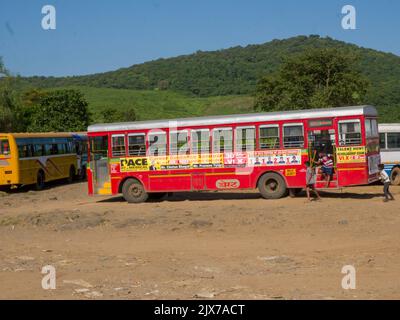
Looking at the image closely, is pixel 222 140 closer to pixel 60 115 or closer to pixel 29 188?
pixel 29 188

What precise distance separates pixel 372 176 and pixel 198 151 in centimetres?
565

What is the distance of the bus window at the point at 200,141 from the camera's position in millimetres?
19719

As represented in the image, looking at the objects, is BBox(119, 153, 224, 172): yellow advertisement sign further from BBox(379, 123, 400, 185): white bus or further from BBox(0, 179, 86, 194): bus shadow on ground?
BBox(0, 179, 86, 194): bus shadow on ground

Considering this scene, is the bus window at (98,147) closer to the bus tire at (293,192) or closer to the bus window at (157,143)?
the bus window at (157,143)

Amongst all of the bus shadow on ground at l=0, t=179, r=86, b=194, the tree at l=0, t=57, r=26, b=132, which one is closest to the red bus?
the bus shadow on ground at l=0, t=179, r=86, b=194

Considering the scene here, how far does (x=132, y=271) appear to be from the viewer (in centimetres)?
1066

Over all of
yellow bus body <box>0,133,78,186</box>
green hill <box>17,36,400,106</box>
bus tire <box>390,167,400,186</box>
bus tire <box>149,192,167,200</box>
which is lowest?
bus tire <box>149,192,167,200</box>

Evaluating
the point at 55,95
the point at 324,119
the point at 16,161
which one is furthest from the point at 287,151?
the point at 55,95

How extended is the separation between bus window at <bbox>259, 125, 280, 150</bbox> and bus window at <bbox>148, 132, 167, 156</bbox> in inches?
130

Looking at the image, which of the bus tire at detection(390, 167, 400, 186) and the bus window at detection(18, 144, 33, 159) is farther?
the bus window at detection(18, 144, 33, 159)

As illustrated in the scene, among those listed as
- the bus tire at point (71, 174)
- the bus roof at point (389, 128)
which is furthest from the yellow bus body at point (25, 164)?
the bus roof at point (389, 128)

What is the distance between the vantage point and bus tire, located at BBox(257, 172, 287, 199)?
19188mm

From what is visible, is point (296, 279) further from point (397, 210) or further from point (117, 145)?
point (117, 145)

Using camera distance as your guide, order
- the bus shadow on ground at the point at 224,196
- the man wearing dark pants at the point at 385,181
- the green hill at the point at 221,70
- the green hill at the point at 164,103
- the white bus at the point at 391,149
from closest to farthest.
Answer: the man wearing dark pants at the point at 385,181 → the bus shadow on ground at the point at 224,196 → the white bus at the point at 391,149 → the green hill at the point at 164,103 → the green hill at the point at 221,70
